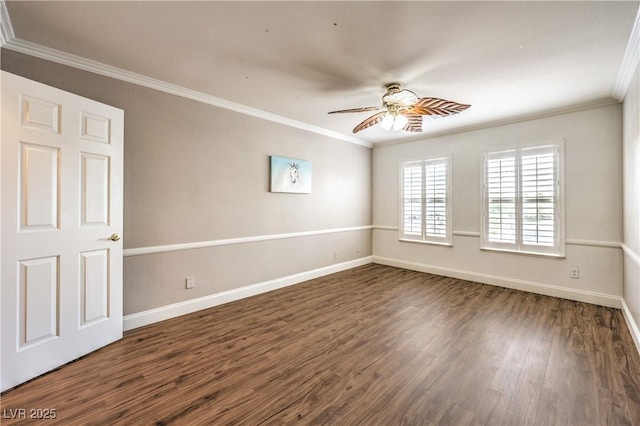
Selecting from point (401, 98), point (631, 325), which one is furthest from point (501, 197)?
point (401, 98)

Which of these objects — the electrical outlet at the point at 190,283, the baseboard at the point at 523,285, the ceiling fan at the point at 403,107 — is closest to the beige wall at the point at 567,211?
the baseboard at the point at 523,285

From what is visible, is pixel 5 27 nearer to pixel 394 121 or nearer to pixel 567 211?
pixel 394 121

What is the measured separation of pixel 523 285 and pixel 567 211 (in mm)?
1225

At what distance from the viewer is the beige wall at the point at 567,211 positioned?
349cm

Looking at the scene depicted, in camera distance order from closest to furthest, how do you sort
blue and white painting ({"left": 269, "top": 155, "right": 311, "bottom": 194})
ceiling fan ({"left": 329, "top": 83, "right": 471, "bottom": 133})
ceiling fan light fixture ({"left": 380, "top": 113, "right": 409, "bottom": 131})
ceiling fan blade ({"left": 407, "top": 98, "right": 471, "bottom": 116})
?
ceiling fan blade ({"left": 407, "top": 98, "right": 471, "bottom": 116}) → ceiling fan ({"left": 329, "top": 83, "right": 471, "bottom": 133}) → ceiling fan light fixture ({"left": 380, "top": 113, "right": 409, "bottom": 131}) → blue and white painting ({"left": 269, "top": 155, "right": 311, "bottom": 194})

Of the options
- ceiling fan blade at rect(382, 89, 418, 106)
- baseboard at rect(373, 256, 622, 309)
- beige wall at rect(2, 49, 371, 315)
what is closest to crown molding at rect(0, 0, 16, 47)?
beige wall at rect(2, 49, 371, 315)

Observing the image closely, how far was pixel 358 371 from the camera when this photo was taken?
2129mm

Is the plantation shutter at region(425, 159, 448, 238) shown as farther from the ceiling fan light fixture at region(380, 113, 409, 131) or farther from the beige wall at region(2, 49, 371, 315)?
the ceiling fan light fixture at region(380, 113, 409, 131)

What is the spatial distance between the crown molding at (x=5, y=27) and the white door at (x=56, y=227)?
17.4 inches

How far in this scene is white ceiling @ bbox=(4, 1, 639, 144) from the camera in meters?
1.91

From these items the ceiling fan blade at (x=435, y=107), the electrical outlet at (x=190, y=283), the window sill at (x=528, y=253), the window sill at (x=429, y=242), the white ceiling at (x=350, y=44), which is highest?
the white ceiling at (x=350, y=44)

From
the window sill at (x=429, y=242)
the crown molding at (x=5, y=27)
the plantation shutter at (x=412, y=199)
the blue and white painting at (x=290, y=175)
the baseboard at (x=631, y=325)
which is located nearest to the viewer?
the crown molding at (x=5, y=27)

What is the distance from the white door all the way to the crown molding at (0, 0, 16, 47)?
1.45ft

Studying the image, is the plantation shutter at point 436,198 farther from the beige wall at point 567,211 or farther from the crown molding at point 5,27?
the crown molding at point 5,27
